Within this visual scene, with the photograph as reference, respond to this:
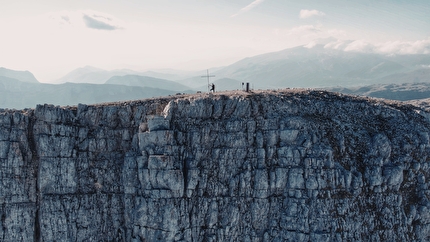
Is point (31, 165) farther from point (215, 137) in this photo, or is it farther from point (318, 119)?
point (318, 119)

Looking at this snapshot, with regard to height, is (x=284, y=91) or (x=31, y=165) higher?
(x=284, y=91)

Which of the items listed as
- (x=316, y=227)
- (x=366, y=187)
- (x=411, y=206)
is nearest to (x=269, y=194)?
(x=316, y=227)

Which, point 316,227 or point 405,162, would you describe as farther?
point 405,162

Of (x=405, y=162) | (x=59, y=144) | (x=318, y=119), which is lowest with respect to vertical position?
(x=405, y=162)

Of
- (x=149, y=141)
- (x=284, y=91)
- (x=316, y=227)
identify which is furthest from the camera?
(x=284, y=91)

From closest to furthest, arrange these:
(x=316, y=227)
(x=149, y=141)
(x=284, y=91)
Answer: (x=316, y=227) < (x=149, y=141) < (x=284, y=91)

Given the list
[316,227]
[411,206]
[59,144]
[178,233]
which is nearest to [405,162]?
[411,206]

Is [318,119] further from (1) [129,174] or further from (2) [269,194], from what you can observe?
(1) [129,174]
